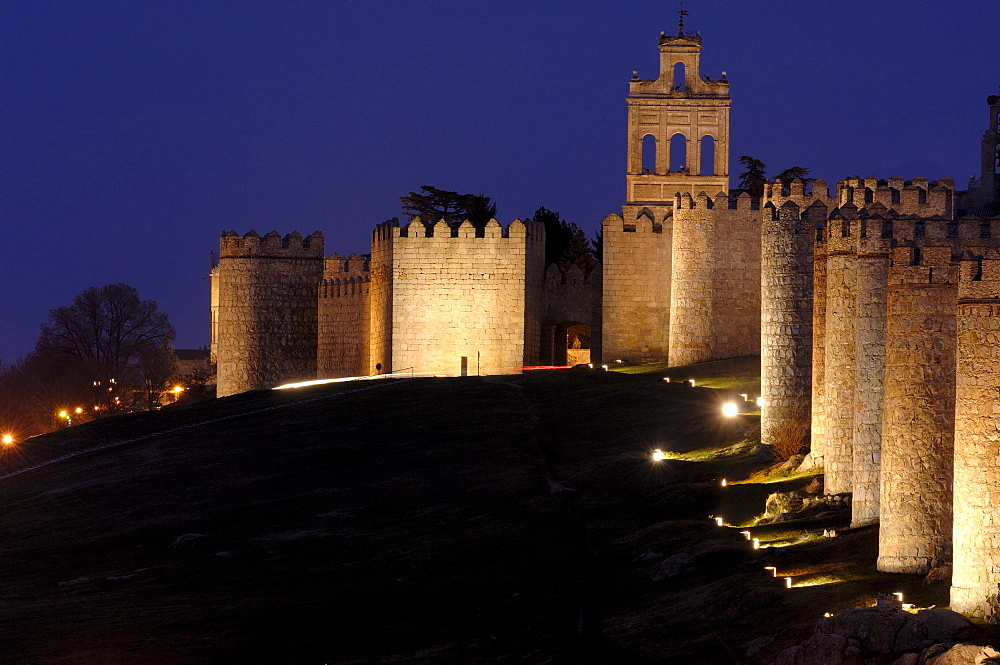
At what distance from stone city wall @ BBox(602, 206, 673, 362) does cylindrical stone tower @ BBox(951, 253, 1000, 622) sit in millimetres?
27758

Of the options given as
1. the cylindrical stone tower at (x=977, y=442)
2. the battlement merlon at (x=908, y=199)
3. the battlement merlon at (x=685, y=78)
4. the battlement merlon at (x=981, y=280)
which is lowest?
the cylindrical stone tower at (x=977, y=442)

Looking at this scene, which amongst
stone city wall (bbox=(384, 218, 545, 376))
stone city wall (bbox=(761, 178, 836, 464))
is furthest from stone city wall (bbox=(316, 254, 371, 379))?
stone city wall (bbox=(761, 178, 836, 464))

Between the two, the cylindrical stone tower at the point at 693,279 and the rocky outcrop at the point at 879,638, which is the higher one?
the cylindrical stone tower at the point at 693,279

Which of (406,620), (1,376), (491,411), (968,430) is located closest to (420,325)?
(491,411)

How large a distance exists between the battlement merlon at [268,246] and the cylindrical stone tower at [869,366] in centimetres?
3196

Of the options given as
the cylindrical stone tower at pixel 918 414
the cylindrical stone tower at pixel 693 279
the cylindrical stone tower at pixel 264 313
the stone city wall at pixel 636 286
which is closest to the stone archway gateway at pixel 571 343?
the stone city wall at pixel 636 286


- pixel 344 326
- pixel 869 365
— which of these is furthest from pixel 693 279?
pixel 869 365

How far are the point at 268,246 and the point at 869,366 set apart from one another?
3309cm

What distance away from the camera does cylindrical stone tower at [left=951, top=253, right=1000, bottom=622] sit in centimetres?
1808

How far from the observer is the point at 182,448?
3984 centimetres

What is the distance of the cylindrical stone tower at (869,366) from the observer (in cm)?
2331

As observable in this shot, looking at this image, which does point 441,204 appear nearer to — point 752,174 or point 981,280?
point 752,174

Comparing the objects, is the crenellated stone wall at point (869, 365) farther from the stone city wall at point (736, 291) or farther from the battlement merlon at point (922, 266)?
the stone city wall at point (736, 291)

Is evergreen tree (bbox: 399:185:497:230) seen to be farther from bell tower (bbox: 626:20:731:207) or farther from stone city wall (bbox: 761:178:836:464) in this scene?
stone city wall (bbox: 761:178:836:464)
